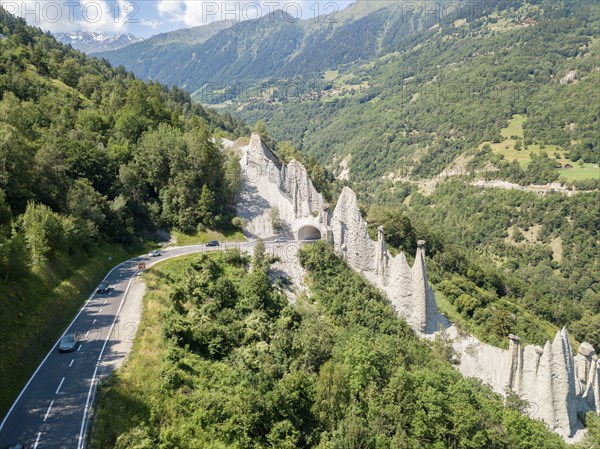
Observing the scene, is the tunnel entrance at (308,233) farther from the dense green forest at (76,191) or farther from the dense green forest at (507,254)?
the dense green forest at (507,254)

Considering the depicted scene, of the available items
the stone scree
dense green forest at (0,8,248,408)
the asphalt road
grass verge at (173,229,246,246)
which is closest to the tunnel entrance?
the stone scree

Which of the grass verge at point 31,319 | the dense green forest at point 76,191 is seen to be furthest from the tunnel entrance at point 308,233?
the grass verge at point 31,319

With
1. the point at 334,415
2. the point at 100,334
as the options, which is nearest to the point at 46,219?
the point at 100,334

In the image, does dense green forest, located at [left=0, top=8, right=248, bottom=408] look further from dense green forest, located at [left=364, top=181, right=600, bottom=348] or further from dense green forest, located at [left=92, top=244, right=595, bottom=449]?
dense green forest, located at [left=364, top=181, right=600, bottom=348]

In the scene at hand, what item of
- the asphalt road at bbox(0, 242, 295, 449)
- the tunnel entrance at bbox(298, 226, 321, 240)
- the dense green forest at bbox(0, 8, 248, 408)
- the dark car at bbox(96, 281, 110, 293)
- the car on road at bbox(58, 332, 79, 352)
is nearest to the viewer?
the asphalt road at bbox(0, 242, 295, 449)

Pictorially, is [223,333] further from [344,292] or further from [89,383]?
[344,292]

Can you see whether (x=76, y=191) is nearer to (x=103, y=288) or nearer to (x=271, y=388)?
(x=103, y=288)

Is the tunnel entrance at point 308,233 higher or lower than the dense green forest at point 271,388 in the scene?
higher
